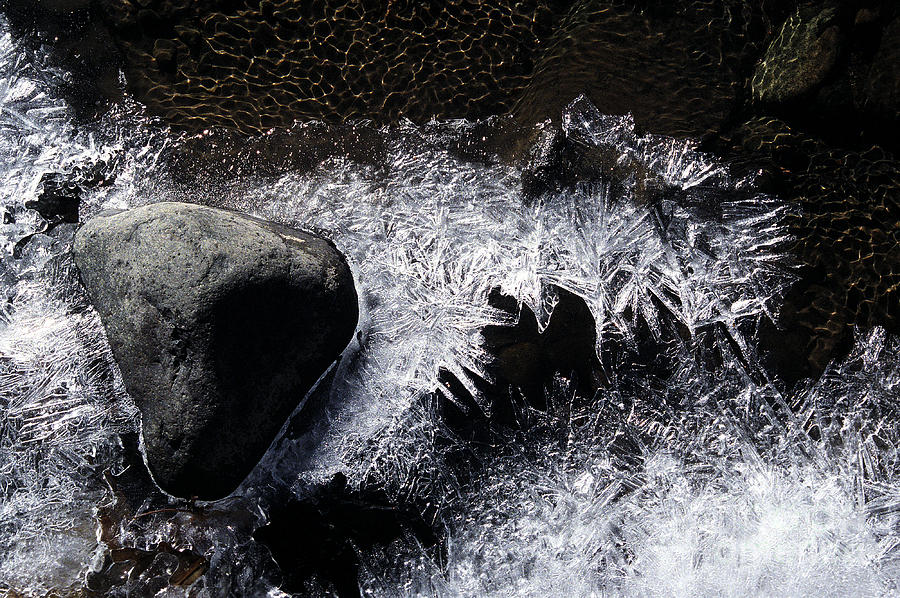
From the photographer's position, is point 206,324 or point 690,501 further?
point 690,501

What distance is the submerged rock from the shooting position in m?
3.43

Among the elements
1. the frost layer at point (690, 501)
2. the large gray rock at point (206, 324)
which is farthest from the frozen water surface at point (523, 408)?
the large gray rock at point (206, 324)

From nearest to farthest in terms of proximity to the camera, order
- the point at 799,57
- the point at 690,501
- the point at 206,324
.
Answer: the point at 206,324 < the point at 690,501 < the point at 799,57

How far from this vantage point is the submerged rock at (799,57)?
11.3ft

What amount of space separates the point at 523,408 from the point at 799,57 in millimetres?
2387

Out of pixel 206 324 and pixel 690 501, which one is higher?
pixel 206 324

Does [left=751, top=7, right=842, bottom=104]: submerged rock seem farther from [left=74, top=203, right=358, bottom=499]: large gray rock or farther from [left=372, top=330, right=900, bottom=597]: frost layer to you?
[left=74, top=203, right=358, bottom=499]: large gray rock

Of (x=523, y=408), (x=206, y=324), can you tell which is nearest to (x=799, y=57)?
(x=523, y=408)

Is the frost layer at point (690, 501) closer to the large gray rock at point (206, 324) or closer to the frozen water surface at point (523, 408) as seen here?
the frozen water surface at point (523, 408)

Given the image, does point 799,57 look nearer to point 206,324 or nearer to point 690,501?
point 690,501

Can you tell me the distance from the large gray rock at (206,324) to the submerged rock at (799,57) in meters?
2.52

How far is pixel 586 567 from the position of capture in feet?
9.62

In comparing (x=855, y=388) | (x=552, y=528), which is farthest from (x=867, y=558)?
(x=552, y=528)

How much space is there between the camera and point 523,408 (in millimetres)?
3105
